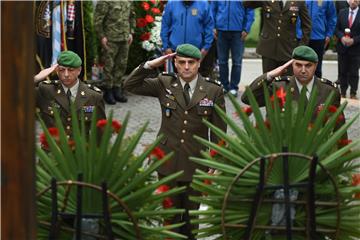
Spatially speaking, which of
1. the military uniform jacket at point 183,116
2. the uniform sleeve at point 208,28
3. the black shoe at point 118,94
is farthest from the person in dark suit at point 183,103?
the black shoe at point 118,94

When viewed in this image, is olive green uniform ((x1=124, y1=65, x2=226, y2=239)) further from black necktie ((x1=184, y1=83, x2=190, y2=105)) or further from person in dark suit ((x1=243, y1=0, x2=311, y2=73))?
person in dark suit ((x1=243, y1=0, x2=311, y2=73))

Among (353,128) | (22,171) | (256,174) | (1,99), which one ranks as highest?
(1,99)

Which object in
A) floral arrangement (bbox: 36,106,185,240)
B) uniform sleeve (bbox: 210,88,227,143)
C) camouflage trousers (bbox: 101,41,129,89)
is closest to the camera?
floral arrangement (bbox: 36,106,185,240)

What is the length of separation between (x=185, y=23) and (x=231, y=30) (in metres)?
1.09

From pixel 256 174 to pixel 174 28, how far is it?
24.2 feet

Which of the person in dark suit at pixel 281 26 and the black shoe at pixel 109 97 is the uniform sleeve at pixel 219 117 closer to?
the person in dark suit at pixel 281 26

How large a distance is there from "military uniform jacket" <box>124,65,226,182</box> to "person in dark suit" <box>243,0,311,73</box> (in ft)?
15.5

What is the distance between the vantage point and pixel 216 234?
5.23 m

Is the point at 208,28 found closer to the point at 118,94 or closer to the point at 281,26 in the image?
the point at 281,26

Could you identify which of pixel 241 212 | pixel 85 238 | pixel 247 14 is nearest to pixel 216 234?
pixel 241 212

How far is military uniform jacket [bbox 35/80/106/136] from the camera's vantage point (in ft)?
23.8

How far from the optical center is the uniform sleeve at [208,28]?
12.3 meters

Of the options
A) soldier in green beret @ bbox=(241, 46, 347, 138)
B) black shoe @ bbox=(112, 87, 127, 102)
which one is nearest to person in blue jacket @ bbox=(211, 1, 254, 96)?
black shoe @ bbox=(112, 87, 127, 102)

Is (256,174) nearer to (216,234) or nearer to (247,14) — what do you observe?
(216,234)
